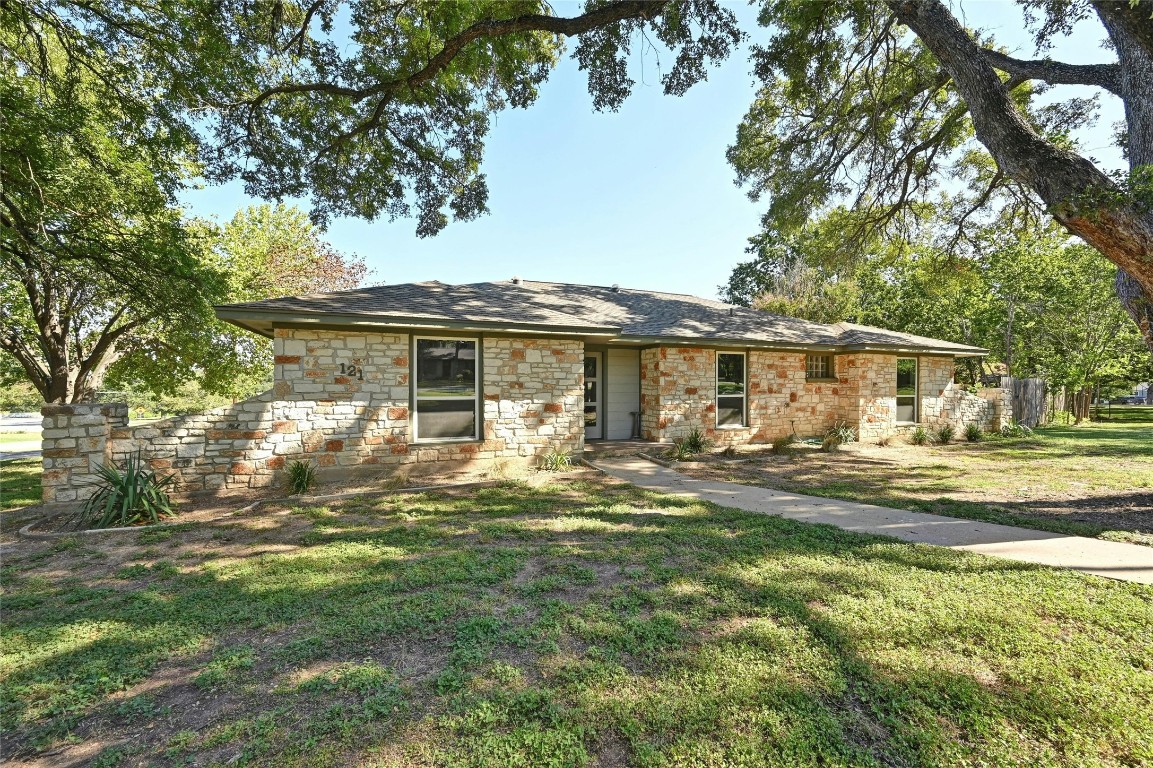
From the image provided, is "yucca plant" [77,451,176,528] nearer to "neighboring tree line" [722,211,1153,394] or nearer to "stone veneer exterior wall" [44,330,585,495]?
"stone veneer exterior wall" [44,330,585,495]

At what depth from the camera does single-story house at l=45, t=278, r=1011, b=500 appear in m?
6.86

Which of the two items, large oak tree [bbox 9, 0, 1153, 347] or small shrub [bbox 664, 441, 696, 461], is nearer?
large oak tree [bbox 9, 0, 1153, 347]

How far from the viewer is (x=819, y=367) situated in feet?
39.9

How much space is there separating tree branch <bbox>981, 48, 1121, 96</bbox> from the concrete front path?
5.46 meters

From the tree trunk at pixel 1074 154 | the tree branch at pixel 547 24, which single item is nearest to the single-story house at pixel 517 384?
the tree branch at pixel 547 24

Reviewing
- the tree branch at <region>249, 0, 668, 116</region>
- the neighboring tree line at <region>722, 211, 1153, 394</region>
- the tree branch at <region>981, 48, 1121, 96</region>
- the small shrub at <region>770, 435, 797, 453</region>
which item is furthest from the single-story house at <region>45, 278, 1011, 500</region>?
the tree branch at <region>981, 48, 1121, 96</region>

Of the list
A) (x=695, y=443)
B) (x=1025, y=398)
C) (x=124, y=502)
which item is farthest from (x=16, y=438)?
(x=1025, y=398)

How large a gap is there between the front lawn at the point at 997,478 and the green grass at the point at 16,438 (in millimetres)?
23853

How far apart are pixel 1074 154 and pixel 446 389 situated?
857cm

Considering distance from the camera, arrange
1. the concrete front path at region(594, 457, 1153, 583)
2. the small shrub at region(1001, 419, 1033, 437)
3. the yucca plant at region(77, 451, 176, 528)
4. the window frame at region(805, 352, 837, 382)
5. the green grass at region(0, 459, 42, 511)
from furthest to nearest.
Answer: the small shrub at region(1001, 419, 1033, 437) < the window frame at region(805, 352, 837, 382) < the green grass at region(0, 459, 42, 511) < the yucca plant at region(77, 451, 176, 528) < the concrete front path at region(594, 457, 1153, 583)

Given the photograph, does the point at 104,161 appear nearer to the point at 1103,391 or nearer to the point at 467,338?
the point at 467,338

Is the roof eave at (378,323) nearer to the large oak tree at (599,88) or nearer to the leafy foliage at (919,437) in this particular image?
the large oak tree at (599,88)

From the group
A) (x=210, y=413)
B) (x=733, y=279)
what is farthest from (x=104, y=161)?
(x=733, y=279)

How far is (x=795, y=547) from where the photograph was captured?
441 cm
